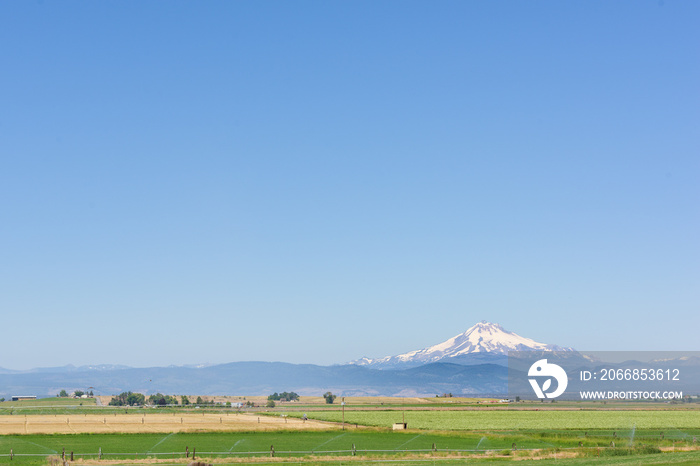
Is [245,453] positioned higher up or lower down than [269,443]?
higher up

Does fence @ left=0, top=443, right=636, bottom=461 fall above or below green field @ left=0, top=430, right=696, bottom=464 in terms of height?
above

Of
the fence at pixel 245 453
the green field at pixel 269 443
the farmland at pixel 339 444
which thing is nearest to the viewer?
the farmland at pixel 339 444

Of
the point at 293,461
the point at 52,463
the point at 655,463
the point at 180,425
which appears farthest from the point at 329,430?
the point at 655,463

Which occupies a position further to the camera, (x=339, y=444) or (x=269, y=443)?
(x=269, y=443)

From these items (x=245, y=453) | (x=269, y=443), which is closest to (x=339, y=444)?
(x=269, y=443)

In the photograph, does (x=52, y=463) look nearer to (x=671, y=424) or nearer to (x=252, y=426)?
(x=252, y=426)

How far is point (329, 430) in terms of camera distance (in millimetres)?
109688

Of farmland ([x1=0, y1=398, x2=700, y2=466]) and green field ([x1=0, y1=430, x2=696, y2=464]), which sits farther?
green field ([x1=0, y1=430, x2=696, y2=464])

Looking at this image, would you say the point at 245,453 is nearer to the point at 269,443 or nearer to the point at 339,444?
the point at 269,443

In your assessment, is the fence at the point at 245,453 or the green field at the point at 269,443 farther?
the green field at the point at 269,443

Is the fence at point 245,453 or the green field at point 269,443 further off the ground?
the fence at point 245,453

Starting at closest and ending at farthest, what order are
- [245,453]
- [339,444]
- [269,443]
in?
Answer: [245,453]
[339,444]
[269,443]

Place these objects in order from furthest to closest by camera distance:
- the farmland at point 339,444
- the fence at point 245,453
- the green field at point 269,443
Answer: the green field at point 269,443 < the fence at point 245,453 < the farmland at point 339,444

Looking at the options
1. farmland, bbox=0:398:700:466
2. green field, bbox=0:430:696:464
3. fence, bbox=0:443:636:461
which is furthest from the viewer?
green field, bbox=0:430:696:464
